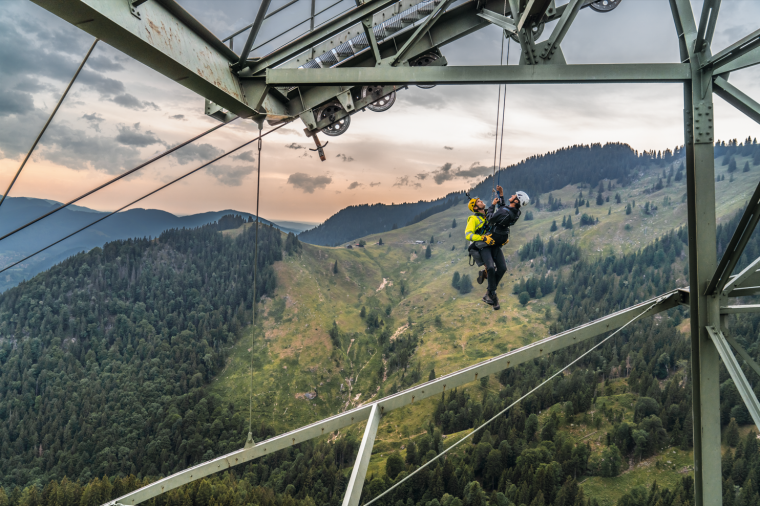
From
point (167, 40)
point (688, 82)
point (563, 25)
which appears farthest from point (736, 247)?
point (167, 40)

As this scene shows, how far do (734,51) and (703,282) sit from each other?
3.08 meters

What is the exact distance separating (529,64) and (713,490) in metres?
6.38

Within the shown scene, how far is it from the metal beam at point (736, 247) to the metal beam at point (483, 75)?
79.3 inches

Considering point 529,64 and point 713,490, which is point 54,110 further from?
point 713,490

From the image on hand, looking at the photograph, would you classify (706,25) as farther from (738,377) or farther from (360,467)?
(360,467)

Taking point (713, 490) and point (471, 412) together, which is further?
point (471, 412)

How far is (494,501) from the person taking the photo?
303 ft

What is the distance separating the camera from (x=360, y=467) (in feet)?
24.1

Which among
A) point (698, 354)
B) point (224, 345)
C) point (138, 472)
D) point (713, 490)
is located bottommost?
point (138, 472)

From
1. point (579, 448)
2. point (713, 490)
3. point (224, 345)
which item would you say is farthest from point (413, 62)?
point (224, 345)

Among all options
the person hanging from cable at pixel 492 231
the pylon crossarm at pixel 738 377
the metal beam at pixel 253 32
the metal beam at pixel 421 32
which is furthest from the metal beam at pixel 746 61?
the metal beam at pixel 253 32

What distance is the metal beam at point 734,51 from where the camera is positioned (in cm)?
614

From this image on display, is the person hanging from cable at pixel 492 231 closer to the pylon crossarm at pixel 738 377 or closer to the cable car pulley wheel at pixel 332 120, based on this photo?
the cable car pulley wheel at pixel 332 120

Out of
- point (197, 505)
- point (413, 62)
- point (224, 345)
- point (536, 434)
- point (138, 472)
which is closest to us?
point (413, 62)
